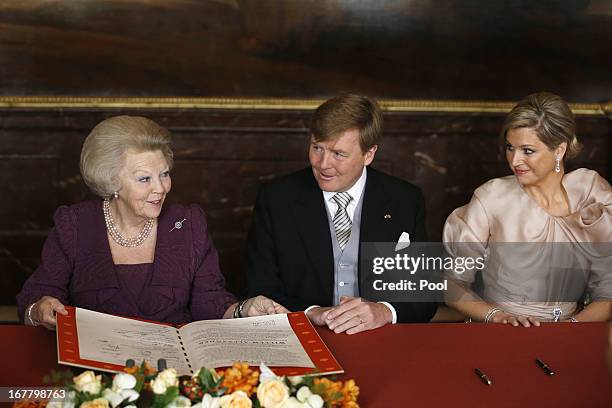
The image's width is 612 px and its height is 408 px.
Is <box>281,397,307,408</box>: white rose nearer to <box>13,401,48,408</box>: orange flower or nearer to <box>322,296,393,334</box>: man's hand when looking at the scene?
Answer: <box>13,401,48,408</box>: orange flower

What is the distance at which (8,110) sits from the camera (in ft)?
19.0

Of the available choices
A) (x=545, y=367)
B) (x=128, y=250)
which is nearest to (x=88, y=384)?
(x=545, y=367)

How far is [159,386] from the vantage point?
6.38ft

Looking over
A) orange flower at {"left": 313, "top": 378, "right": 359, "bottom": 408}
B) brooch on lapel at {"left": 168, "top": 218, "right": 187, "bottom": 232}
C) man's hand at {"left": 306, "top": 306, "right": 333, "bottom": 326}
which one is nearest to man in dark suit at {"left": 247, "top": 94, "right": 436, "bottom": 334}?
brooch on lapel at {"left": 168, "top": 218, "right": 187, "bottom": 232}

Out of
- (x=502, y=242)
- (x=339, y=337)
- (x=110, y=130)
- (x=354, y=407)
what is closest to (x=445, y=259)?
(x=502, y=242)

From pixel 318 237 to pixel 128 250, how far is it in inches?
32.2

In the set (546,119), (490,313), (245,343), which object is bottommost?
(490,313)

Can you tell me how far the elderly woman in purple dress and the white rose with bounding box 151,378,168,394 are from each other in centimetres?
129

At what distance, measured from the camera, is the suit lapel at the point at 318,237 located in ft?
12.4

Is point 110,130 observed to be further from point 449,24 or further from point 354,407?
point 449,24

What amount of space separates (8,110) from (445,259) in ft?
10.7

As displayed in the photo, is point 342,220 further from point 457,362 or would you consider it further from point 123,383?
point 123,383

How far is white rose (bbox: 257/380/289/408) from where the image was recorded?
1.95 meters

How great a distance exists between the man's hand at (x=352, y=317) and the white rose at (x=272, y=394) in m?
0.95
